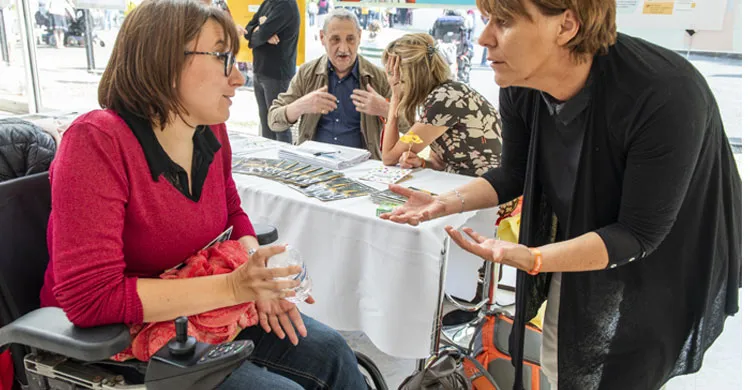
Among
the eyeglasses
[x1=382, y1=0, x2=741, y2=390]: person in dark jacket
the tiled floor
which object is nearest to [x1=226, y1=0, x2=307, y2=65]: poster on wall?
the tiled floor

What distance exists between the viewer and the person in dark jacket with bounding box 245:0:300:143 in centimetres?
437

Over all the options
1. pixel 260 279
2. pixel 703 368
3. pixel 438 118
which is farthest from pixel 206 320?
pixel 703 368

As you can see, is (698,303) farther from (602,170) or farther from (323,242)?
(323,242)

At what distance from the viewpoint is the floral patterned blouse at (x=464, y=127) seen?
2.38 meters

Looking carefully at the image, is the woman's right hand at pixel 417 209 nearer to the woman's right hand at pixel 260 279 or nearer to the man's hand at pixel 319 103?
the woman's right hand at pixel 260 279

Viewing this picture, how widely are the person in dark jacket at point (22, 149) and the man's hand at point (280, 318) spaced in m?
0.67

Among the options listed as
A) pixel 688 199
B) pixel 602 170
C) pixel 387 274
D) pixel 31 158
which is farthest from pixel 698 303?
pixel 31 158

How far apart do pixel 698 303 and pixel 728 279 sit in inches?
4.7

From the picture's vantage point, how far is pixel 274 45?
451 cm

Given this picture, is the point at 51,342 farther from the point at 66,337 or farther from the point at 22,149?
the point at 22,149

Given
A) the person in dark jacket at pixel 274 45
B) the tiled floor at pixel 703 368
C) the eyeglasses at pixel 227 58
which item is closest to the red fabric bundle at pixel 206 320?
the eyeglasses at pixel 227 58

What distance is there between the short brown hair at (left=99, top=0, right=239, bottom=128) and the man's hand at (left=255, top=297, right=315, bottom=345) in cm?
54

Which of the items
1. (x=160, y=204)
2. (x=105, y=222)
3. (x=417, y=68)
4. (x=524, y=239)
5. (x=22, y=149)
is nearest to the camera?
(x=105, y=222)

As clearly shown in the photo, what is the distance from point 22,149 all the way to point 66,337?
59cm
